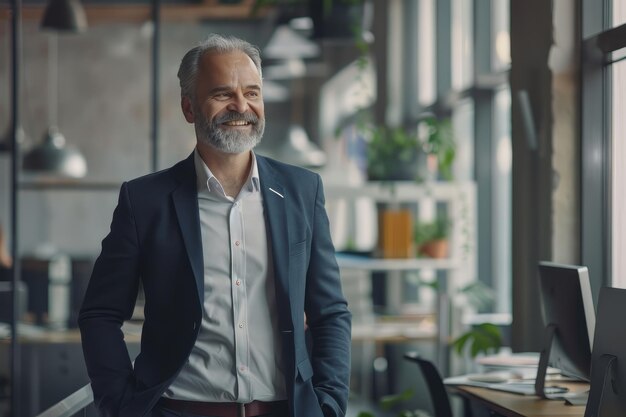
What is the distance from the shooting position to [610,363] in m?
2.84

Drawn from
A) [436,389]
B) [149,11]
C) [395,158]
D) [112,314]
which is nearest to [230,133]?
[112,314]

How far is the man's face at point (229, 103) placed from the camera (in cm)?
232

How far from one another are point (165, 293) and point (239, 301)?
0.17m

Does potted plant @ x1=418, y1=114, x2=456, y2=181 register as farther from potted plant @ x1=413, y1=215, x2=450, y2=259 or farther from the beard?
the beard

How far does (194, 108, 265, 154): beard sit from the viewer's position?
91.4 inches

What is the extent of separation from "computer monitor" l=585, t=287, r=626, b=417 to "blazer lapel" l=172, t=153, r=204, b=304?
3.98 ft

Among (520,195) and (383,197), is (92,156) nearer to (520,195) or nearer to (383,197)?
(383,197)

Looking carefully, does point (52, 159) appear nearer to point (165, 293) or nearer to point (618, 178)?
point (618, 178)

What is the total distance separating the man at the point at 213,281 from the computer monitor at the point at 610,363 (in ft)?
2.81

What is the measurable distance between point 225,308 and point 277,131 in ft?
31.2

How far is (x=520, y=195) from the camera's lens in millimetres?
4348

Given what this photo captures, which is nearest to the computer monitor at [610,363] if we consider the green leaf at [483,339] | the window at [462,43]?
the green leaf at [483,339]

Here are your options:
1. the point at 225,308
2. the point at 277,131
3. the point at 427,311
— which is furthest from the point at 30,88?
the point at 225,308

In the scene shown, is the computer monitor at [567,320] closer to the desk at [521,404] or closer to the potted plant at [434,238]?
the desk at [521,404]
